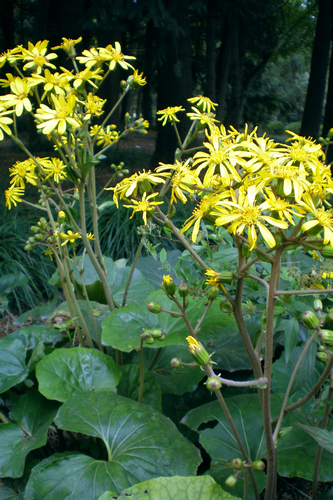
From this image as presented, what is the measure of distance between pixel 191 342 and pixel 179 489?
0.43 metres

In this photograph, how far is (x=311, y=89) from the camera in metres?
5.93

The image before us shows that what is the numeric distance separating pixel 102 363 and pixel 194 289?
603 mm

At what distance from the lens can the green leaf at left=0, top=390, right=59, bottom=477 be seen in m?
1.21

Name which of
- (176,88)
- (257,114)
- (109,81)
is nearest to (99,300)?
(176,88)

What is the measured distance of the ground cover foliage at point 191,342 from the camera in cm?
79

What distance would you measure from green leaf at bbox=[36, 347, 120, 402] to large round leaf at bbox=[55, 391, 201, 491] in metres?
0.14

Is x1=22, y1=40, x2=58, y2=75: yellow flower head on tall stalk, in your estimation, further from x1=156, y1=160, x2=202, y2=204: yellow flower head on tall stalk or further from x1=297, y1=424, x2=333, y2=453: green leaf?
x1=297, y1=424, x2=333, y2=453: green leaf

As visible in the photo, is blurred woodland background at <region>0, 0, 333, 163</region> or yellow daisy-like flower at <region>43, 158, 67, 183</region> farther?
blurred woodland background at <region>0, 0, 333, 163</region>

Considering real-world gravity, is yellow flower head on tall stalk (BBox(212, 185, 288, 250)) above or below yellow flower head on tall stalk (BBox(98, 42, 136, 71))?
below

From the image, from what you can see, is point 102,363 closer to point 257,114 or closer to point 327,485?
point 327,485

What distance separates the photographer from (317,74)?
5855mm

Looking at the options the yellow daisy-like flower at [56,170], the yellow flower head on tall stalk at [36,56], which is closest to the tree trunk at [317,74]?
the yellow daisy-like flower at [56,170]

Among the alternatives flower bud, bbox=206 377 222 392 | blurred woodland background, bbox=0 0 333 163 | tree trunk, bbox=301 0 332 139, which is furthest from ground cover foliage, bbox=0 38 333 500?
tree trunk, bbox=301 0 332 139

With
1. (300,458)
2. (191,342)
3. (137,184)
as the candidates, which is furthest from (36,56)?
(300,458)
